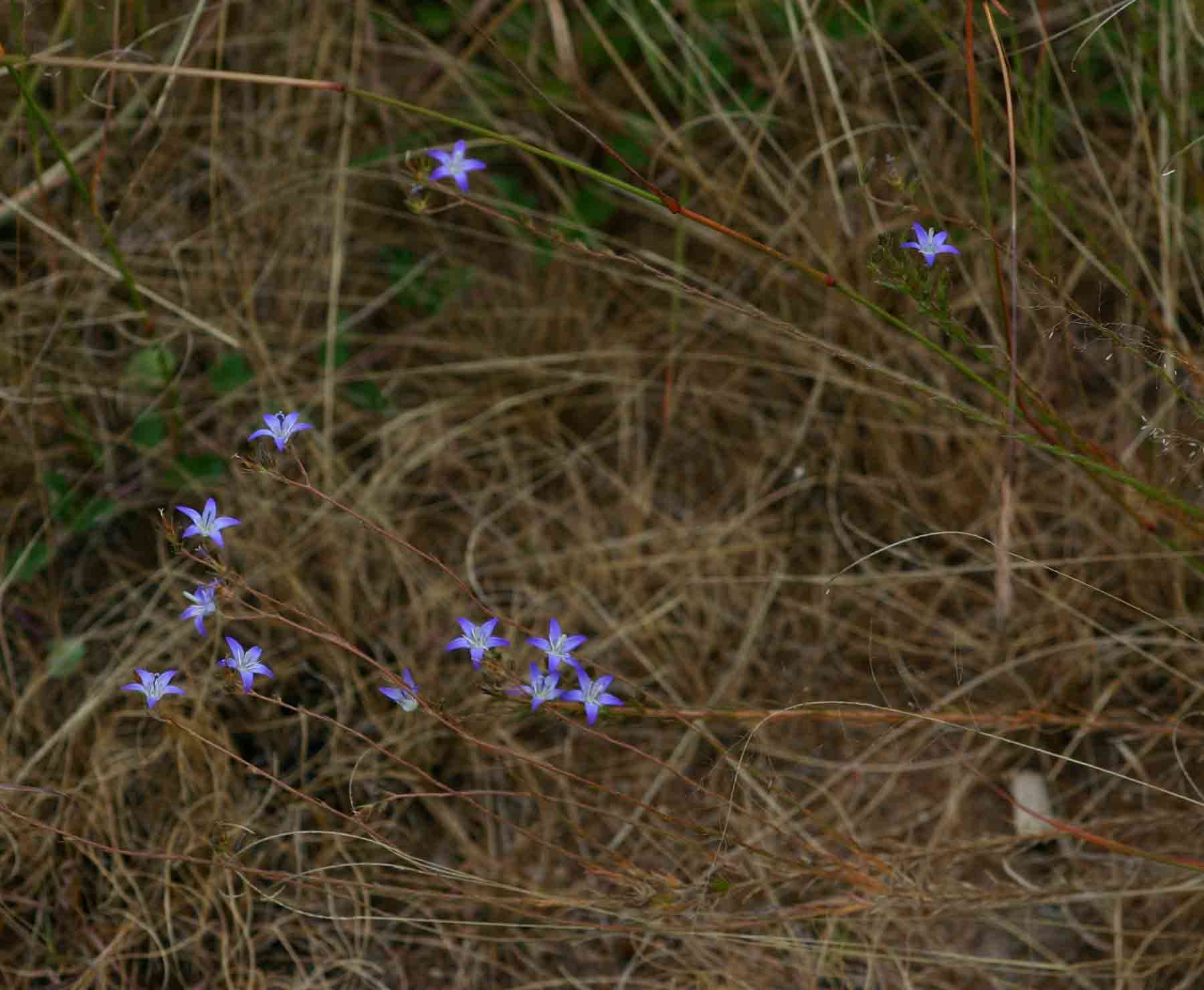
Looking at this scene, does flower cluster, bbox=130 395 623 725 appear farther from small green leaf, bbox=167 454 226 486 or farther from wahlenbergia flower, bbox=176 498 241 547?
small green leaf, bbox=167 454 226 486

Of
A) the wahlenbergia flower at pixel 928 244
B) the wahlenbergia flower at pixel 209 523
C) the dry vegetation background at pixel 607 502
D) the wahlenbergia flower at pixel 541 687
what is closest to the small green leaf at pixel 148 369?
the dry vegetation background at pixel 607 502

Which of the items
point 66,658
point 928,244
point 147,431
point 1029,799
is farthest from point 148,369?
point 1029,799

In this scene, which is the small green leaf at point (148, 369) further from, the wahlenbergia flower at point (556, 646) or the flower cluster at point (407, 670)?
the wahlenbergia flower at point (556, 646)

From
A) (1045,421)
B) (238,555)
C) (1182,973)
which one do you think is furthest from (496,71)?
(1182,973)

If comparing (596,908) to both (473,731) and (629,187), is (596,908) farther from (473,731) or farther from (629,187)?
(629,187)

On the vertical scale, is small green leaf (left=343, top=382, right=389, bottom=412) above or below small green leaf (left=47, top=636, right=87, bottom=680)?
above

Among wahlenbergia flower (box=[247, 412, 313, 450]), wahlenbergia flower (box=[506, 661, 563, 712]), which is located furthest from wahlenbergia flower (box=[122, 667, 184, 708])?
wahlenbergia flower (box=[506, 661, 563, 712])
